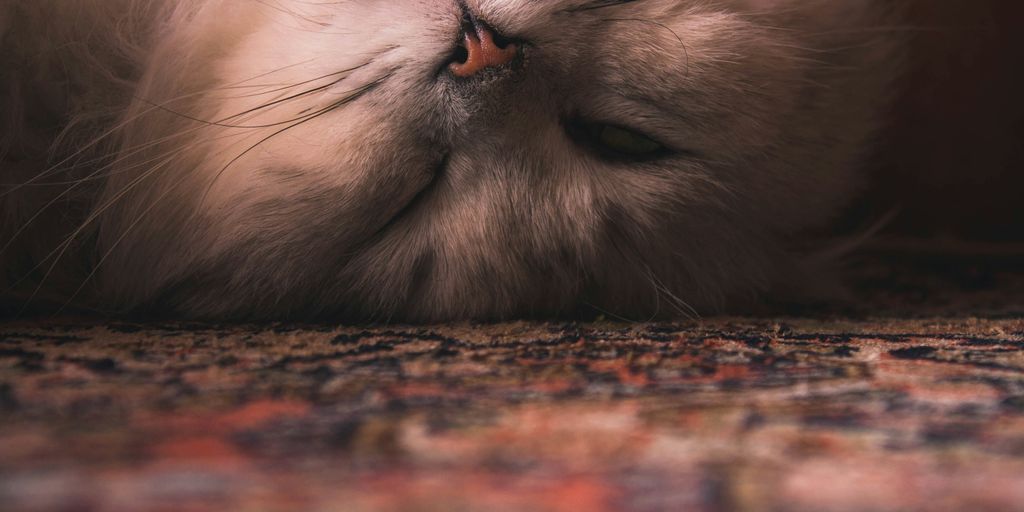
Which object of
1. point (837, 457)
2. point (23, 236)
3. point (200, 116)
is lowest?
point (837, 457)

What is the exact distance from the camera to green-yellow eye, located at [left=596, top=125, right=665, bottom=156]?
95 cm

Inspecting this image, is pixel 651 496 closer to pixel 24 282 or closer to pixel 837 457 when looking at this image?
pixel 837 457

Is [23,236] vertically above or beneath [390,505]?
above

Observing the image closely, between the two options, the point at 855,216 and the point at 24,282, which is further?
the point at 855,216

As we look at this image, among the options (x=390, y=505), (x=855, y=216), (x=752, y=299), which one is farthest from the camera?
(x=855, y=216)

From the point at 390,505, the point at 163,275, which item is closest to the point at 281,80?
the point at 163,275

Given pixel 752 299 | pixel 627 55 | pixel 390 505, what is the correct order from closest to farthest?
pixel 390 505, pixel 627 55, pixel 752 299

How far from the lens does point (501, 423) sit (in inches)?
19.8

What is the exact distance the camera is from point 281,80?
916mm

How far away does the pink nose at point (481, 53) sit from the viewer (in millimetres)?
842

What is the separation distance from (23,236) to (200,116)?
0.77 ft

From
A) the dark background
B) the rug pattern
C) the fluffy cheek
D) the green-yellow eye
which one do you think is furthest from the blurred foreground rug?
the dark background

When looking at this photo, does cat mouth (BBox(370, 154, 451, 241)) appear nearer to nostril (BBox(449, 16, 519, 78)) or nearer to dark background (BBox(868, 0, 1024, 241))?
nostril (BBox(449, 16, 519, 78))

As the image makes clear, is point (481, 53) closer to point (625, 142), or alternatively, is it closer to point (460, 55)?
point (460, 55)
